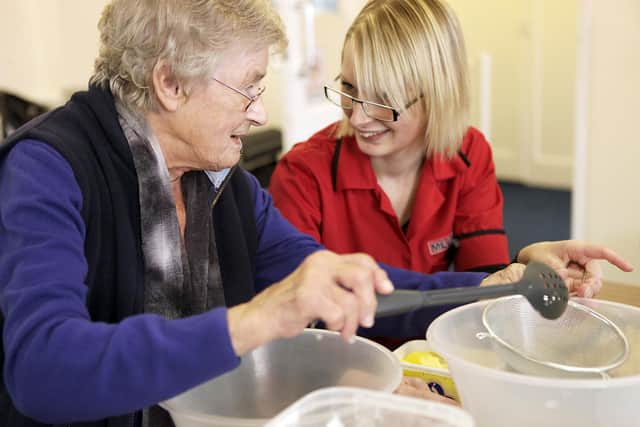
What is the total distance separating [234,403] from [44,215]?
337mm

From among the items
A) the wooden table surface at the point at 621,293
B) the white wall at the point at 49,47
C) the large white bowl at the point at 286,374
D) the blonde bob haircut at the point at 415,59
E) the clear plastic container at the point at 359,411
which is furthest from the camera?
the white wall at the point at 49,47

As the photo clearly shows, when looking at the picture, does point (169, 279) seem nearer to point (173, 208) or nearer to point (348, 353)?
point (173, 208)

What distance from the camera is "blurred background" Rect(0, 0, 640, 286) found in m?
3.07

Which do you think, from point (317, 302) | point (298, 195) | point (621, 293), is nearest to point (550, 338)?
point (317, 302)

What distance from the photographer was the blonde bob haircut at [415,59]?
1645 mm

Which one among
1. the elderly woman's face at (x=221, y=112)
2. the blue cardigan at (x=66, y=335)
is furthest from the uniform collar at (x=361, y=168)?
the blue cardigan at (x=66, y=335)

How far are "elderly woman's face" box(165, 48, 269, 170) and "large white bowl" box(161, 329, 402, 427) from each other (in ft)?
1.13

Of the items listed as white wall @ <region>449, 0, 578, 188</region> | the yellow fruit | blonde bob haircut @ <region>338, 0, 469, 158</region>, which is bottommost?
white wall @ <region>449, 0, 578, 188</region>

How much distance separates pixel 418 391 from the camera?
1047 millimetres

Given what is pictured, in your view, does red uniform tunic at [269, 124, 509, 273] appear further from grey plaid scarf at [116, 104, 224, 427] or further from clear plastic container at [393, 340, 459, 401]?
clear plastic container at [393, 340, 459, 401]

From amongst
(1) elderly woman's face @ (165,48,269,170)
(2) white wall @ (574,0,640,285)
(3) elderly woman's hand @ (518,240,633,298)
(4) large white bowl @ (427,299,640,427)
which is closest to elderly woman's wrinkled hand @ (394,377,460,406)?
(4) large white bowl @ (427,299,640,427)

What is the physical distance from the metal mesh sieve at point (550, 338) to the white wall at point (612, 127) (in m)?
2.03

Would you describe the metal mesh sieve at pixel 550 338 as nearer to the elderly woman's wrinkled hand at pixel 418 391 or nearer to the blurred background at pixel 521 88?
the elderly woman's wrinkled hand at pixel 418 391

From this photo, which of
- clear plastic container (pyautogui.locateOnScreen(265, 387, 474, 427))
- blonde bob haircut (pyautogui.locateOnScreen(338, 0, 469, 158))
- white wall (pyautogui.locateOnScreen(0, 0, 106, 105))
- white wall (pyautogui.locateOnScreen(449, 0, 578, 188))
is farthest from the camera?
white wall (pyautogui.locateOnScreen(449, 0, 578, 188))
